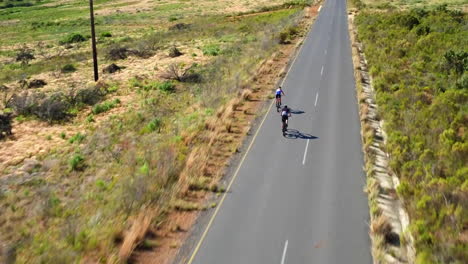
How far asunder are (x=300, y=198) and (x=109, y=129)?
46.2 feet

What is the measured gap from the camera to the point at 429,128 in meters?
22.1

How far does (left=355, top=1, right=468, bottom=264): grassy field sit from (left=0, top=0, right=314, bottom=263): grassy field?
8620mm

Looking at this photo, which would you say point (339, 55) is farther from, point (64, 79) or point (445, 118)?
point (64, 79)

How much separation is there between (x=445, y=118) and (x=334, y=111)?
6704 mm

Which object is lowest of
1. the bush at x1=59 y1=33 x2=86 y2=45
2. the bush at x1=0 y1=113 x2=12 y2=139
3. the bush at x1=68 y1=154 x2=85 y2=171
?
the bush at x1=68 y1=154 x2=85 y2=171

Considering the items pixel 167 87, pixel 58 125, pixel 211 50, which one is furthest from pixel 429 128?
pixel 211 50

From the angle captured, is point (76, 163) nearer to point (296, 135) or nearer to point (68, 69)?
point (296, 135)

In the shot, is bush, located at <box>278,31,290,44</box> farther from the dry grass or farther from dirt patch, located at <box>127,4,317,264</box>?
the dry grass

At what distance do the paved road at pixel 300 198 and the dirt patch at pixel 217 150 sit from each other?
3.38 feet

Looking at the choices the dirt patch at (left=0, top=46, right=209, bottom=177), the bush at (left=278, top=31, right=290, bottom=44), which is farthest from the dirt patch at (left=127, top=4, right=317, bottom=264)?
the bush at (left=278, top=31, right=290, bottom=44)

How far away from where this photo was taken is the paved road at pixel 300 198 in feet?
45.3

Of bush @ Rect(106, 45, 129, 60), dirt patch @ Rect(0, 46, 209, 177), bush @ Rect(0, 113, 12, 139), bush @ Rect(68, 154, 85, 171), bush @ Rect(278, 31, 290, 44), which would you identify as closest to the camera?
bush @ Rect(68, 154, 85, 171)

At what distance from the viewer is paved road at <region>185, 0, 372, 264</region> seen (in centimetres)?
1381

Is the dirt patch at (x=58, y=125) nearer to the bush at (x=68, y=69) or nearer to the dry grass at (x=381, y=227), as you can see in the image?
the bush at (x=68, y=69)
